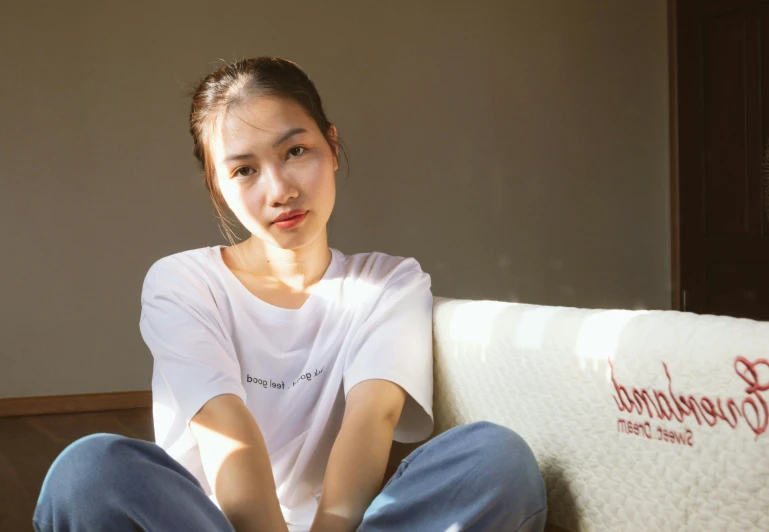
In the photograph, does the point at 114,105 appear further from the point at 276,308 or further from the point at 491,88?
the point at 276,308

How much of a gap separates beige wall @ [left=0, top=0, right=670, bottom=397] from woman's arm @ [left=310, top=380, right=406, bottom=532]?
2302mm

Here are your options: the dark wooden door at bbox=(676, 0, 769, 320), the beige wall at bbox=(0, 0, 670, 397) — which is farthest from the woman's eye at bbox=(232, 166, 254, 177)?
the dark wooden door at bbox=(676, 0, 769, 320)

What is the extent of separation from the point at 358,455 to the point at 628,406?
333 millimetres

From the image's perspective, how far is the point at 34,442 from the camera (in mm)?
2584

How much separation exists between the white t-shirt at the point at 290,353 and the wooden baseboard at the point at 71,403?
215 centimetres

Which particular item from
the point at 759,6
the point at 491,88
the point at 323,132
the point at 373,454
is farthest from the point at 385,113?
the point at 373,454

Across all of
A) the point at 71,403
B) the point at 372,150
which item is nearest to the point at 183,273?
the point at 71,403

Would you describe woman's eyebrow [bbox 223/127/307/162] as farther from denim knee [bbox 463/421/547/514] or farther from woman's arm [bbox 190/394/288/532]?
denim knee [bbox 463/421/547/514]

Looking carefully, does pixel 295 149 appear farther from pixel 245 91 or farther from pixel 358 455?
pixel 358 455

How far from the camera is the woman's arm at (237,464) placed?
0.97m

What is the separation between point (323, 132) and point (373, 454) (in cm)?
47

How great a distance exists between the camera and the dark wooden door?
11.6 ft

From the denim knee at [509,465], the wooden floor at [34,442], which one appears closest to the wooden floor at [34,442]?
the wooden floor at [34,442]

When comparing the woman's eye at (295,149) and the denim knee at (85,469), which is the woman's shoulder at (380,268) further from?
the denim knee at (85,469)
